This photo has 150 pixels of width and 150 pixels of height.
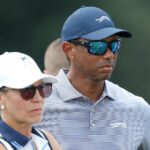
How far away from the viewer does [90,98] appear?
15.3 ft

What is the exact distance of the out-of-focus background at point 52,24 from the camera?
33.6ft

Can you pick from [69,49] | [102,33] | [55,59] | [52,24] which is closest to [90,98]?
[69,49]

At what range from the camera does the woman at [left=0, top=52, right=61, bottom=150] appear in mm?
3795

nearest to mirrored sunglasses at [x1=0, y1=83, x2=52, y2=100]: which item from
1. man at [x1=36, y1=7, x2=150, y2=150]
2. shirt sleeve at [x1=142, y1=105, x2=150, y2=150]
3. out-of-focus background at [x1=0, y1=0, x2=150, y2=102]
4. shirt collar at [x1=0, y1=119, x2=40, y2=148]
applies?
shirt collar at [x1=0, y1=119, x2=40, y2=148]

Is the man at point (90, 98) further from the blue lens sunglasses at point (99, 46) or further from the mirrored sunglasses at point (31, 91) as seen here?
the mirrored sunglasses at point (31, 91)

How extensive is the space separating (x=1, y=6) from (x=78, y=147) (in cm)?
588

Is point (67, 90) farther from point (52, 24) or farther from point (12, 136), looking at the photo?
point (52, 24)

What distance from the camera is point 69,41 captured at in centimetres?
464

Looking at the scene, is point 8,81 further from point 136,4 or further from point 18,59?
point 136,4

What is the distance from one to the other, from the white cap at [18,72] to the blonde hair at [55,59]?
2339 millimetres

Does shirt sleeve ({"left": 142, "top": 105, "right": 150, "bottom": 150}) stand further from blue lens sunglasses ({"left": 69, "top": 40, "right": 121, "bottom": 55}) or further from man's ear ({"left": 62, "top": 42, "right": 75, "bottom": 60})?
man's ear ({"left": 62, "top": 42, "right": 75, "bottom": 60})

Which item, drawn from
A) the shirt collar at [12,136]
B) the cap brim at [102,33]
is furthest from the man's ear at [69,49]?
the shirt collar at [12,136]

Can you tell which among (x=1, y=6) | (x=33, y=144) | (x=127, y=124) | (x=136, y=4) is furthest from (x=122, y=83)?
(x=33, y=144)

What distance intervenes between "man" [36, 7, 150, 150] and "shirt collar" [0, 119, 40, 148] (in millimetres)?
709
